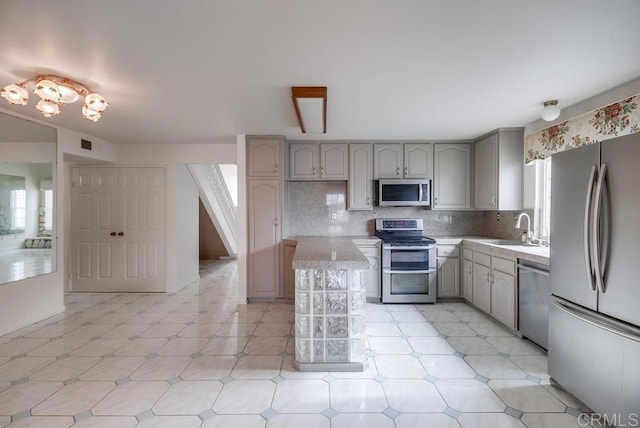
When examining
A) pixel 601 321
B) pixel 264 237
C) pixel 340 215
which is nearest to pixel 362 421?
pixel 601 321

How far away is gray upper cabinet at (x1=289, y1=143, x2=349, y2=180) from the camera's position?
4.09 meters

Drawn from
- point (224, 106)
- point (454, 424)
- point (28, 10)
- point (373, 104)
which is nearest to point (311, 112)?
point (373, 104)

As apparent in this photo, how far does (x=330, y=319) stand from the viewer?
2.29 meters

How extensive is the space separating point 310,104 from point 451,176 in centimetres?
260

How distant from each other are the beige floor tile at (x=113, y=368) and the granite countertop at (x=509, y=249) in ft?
11.7

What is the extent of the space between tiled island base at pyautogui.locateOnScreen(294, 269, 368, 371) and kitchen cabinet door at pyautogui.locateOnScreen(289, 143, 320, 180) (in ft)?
6.82

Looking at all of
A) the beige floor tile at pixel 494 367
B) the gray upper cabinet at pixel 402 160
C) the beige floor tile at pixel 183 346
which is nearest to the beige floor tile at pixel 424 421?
the beige floor tile at pixel 494 367

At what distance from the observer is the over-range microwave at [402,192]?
4055mm

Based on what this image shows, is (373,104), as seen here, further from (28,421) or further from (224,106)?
(28,421)

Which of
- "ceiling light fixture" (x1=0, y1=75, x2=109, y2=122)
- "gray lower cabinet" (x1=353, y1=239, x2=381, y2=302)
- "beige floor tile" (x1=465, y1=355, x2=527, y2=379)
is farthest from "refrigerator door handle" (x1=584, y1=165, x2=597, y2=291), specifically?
"ceiling light fixture" (x1=0, y1=75, x2=109, y2=122)

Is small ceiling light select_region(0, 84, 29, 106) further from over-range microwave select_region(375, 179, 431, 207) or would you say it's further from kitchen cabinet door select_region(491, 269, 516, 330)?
kitchen cabinet door select_region(491, 269, 516, 330)

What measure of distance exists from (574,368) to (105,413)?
10.1ft

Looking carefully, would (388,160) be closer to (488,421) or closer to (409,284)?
(409,284)

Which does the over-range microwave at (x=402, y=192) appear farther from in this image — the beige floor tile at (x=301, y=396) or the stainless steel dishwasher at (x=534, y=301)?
the beige floor tile at (x=301, y=396)
